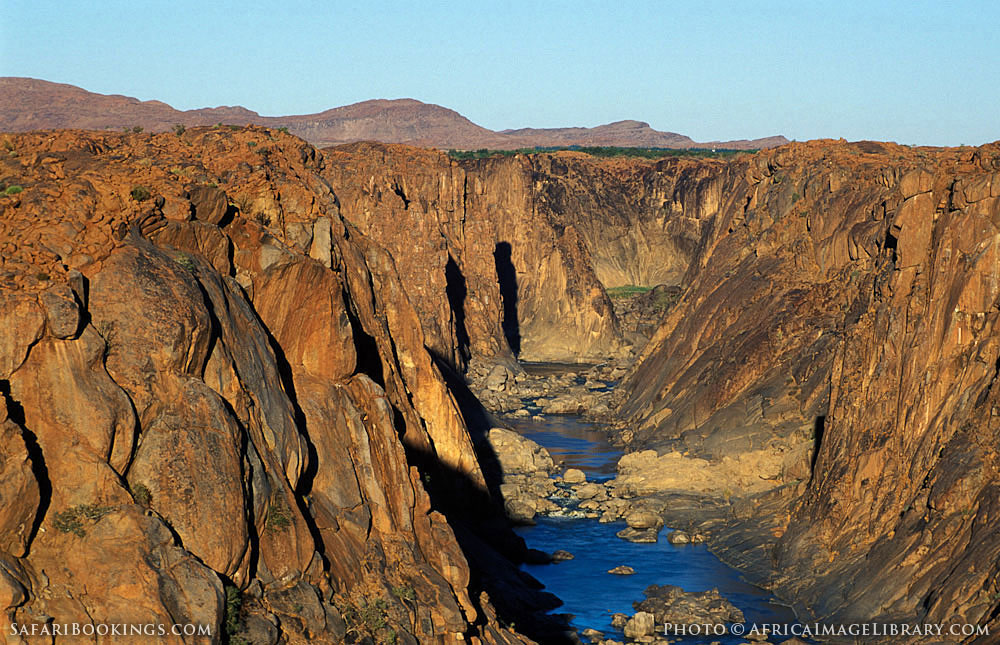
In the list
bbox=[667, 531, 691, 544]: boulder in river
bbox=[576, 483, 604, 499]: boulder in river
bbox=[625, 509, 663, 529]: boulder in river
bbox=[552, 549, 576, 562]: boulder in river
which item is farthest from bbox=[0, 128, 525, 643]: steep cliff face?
bbox=[576, 483, 604, 499]: boulder in river

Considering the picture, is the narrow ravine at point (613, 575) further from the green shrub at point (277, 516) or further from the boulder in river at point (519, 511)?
the green shrub at point (277, 516)

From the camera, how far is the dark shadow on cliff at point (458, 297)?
12793 cm

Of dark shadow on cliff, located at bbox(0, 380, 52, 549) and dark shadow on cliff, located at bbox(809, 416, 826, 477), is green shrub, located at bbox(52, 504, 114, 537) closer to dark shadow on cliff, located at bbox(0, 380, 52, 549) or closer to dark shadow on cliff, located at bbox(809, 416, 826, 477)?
dark shadow on cliff, located at bbox(0, 380, 52, 549)

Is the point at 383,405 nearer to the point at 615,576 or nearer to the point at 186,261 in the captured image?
the point at 186,261

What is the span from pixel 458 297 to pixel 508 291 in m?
19.9

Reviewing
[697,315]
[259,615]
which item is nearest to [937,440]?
[259,615]

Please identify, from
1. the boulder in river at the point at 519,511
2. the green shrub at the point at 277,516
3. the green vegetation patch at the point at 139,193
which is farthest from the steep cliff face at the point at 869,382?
the green vegetation patch at the point at 139,193

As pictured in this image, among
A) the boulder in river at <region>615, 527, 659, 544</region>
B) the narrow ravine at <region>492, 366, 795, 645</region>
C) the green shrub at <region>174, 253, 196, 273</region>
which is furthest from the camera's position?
the boulder in river at <region>615, 527, 659, 544</region>

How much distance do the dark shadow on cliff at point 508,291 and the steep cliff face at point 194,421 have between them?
360ft

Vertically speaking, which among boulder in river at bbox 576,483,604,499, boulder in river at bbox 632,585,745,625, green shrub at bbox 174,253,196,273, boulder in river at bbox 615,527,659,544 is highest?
green shrub at bbox 174,253,196,273

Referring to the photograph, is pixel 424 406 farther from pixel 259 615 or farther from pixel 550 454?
pixel 550 454

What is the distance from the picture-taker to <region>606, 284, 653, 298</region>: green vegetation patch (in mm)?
167000

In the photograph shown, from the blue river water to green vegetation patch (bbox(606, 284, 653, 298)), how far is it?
10071 centimetres

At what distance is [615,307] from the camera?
530ft
